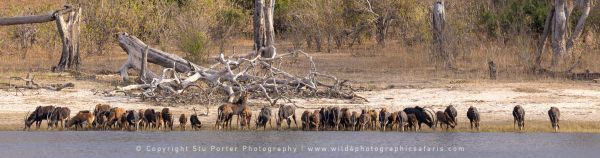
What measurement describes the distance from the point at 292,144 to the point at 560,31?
1171 cm

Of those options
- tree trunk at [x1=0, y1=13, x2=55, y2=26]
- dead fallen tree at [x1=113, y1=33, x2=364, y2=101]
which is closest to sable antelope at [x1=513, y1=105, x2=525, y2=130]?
dead fallen tree at [x1=113, y1=33, x2=364, y2=101]

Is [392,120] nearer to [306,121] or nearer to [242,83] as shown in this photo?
[306,121]

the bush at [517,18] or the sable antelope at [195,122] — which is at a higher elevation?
the bush at [517,18]

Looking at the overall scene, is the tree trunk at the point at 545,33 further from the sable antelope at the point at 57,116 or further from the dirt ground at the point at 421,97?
the sable antelope at the point at 57,116

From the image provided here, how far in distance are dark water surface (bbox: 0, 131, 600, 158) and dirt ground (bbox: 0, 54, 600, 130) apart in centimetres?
146

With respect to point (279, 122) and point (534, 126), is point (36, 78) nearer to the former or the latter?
point (279, 122)

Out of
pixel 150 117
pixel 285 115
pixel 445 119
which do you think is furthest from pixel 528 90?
pixel 150 117

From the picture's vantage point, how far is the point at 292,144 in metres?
16.1

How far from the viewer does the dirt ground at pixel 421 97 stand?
1920cm

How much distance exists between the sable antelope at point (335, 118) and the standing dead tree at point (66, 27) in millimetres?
A: 10490

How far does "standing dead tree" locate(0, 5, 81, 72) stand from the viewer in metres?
26.1

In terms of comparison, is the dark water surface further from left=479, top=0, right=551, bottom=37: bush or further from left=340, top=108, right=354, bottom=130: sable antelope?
left=479, top=0, right=551, bottom=37: bush

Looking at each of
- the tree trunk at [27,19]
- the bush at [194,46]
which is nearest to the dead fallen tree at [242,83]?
the tree trunk at [27,19]

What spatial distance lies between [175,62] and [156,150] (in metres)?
7.43
